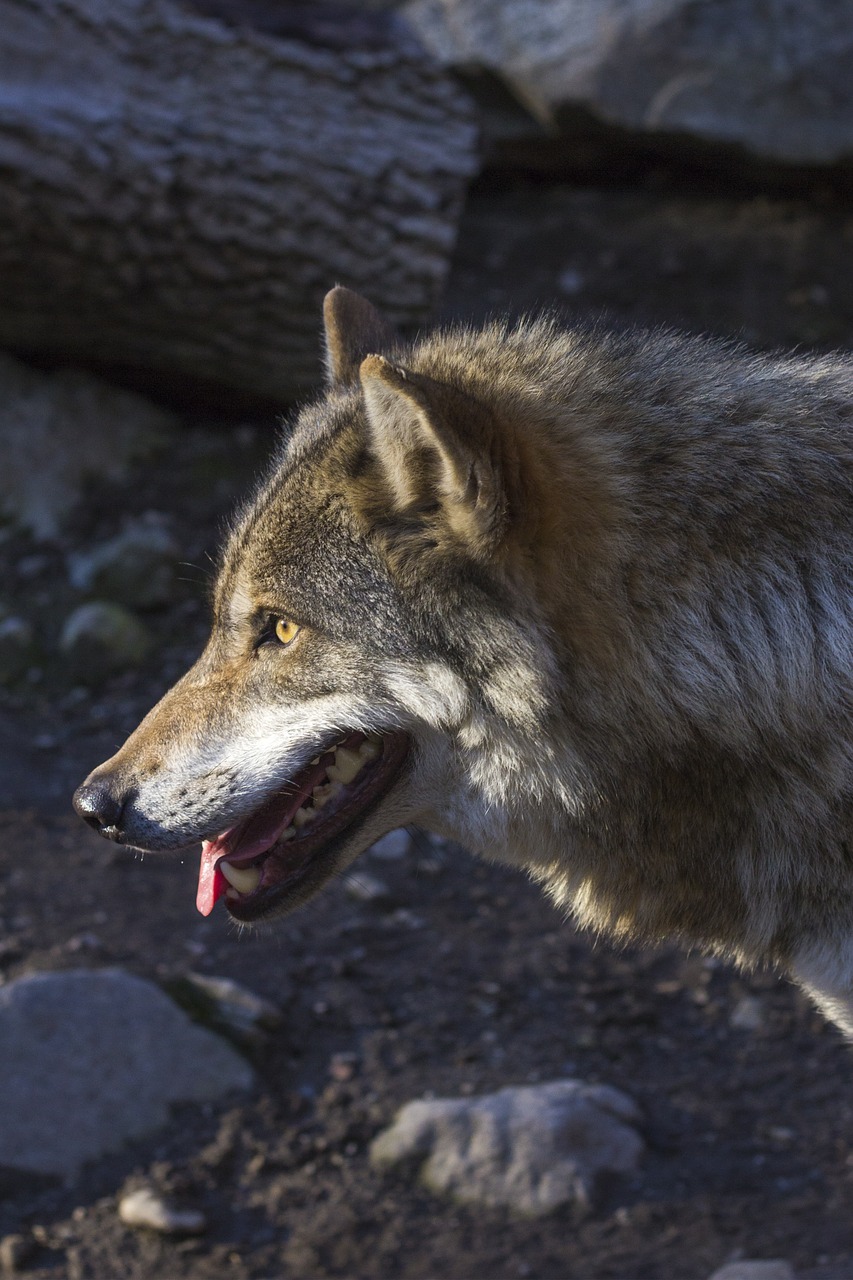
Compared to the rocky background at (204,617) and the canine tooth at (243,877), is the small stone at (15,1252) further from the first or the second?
the canine tooth at (243,877)

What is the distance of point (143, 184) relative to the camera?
6.02m

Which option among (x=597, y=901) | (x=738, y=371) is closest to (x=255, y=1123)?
(x=597, y=901)

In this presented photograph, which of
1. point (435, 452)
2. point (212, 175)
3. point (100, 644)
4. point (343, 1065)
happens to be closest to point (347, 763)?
point (435, 452)

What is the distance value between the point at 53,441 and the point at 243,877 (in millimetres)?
4422

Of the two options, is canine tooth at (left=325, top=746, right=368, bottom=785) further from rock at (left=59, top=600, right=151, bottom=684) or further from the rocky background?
rock at (left=59, top=600, right=151, bottom=684)

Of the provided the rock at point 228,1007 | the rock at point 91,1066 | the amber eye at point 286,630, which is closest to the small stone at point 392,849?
the rock at point 228,1007

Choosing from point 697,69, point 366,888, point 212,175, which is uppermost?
point 697,69

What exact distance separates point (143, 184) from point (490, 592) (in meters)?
4.20

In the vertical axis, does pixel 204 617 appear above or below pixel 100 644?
above

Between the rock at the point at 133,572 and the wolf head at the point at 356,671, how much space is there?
10.8 ft

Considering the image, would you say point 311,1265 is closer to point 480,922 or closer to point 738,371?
point 480,922

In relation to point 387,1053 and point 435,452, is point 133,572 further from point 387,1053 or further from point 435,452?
point 435,452

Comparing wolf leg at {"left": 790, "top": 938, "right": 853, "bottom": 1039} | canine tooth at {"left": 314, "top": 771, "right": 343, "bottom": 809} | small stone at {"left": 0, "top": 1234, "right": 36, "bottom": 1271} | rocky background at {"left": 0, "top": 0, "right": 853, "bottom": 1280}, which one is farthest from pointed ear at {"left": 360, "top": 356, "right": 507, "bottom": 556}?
small stone at {"left": 0, "top": 1234, "right": 36, "bottom": 1271}

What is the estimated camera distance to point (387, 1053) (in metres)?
4.30
